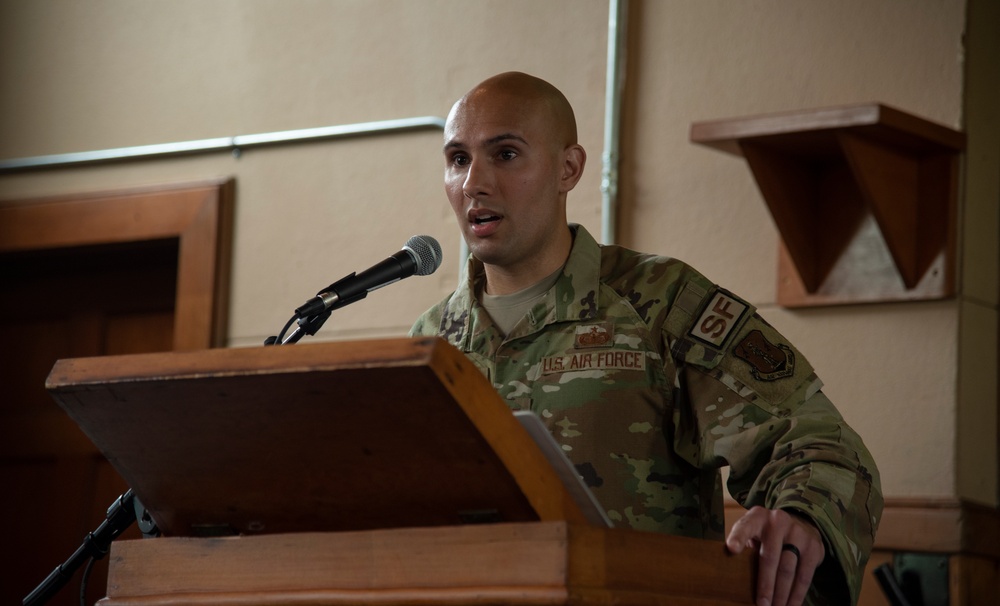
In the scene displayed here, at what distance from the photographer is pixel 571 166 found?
2100 mm

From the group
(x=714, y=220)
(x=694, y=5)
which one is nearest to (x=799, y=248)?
(x=714, y=220)

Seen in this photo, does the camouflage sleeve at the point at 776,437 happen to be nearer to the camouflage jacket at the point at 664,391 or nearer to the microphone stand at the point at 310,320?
the camouflage jacket at the point at 664,391

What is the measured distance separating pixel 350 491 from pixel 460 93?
2337 millimetres

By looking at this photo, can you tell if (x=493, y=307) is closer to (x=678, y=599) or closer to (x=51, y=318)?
(x=678, y=599)

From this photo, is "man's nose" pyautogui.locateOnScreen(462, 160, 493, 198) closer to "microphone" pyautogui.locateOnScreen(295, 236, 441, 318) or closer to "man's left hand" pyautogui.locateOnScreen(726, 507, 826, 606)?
"microphone" pyautogui.locateOnScreen(295, 236, 441, 318)

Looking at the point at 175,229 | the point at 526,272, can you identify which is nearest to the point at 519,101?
the point at 526,272

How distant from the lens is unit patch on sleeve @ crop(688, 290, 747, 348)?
5.79 feet

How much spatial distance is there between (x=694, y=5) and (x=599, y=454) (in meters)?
1.64

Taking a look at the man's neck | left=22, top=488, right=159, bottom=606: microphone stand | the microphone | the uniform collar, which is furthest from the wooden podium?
the man's neck

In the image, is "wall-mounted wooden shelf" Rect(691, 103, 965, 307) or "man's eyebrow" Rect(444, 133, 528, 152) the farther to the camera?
"wall-mounted wooden shelf" Rect(691, 103, 965, 307)

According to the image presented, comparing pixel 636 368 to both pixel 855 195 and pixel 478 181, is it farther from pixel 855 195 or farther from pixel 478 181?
pixel 855 195

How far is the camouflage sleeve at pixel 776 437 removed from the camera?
138 centimetres

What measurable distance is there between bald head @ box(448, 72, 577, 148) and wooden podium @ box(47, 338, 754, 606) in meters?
0.91

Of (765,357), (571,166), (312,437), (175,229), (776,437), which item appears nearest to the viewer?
(312,437)
